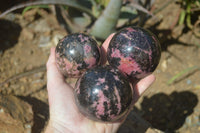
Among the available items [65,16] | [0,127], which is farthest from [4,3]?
[0,127]

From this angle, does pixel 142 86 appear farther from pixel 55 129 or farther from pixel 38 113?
pixel 38 113

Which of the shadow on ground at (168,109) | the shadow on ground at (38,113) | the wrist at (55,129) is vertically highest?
the wrist at (55,129)

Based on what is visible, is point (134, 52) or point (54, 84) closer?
point (134, 52)

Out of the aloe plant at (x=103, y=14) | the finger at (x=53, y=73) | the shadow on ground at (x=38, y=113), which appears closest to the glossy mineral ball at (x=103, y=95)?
the finger at (x=53, y=73)

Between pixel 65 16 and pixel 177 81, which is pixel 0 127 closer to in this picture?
pixel 65 16

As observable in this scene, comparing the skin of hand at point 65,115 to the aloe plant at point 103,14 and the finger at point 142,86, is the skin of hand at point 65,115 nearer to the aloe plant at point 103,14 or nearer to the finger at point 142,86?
the finger at point 142,86

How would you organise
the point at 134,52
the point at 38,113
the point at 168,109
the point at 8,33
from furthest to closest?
the point at 8,33 → the point at 168,109 → the point at 38,113 → the point at 134,52

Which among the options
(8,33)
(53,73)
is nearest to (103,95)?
(53,73)
